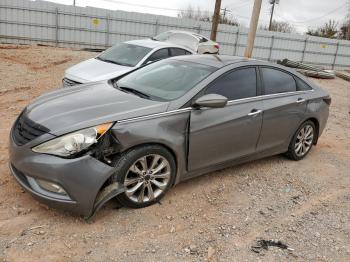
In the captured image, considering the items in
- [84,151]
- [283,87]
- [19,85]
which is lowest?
[19,85]

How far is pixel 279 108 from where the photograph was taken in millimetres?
5156

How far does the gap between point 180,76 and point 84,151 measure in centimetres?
168

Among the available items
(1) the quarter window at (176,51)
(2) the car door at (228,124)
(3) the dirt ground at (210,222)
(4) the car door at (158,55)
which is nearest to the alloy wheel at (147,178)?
(3) the dirt ground at (210,222)

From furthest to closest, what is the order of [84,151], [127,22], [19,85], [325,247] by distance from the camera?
[127,22]
[19,85]
[325,247]
[84,151]

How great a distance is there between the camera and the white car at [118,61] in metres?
8.00

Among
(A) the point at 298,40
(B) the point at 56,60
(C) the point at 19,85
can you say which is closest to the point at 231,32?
(A) the point at 298,40

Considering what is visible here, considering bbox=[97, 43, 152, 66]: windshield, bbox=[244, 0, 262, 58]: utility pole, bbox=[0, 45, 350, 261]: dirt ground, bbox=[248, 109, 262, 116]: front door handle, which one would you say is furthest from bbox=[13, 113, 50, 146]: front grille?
bbox=[244, 0, 262, 58]: utility pole

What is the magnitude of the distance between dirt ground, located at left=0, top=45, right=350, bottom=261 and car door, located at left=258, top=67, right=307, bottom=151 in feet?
1.57

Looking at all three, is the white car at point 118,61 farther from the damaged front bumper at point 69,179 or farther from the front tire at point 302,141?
the damaged front bumper at point 69,179

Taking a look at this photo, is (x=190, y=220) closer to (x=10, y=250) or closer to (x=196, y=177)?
(x=196, y=177)

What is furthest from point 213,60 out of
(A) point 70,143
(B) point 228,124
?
(A) point 70,143

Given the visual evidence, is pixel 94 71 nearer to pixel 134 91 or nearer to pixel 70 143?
pixel 134 91

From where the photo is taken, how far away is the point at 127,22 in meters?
20.8

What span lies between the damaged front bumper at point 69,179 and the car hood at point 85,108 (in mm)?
298
